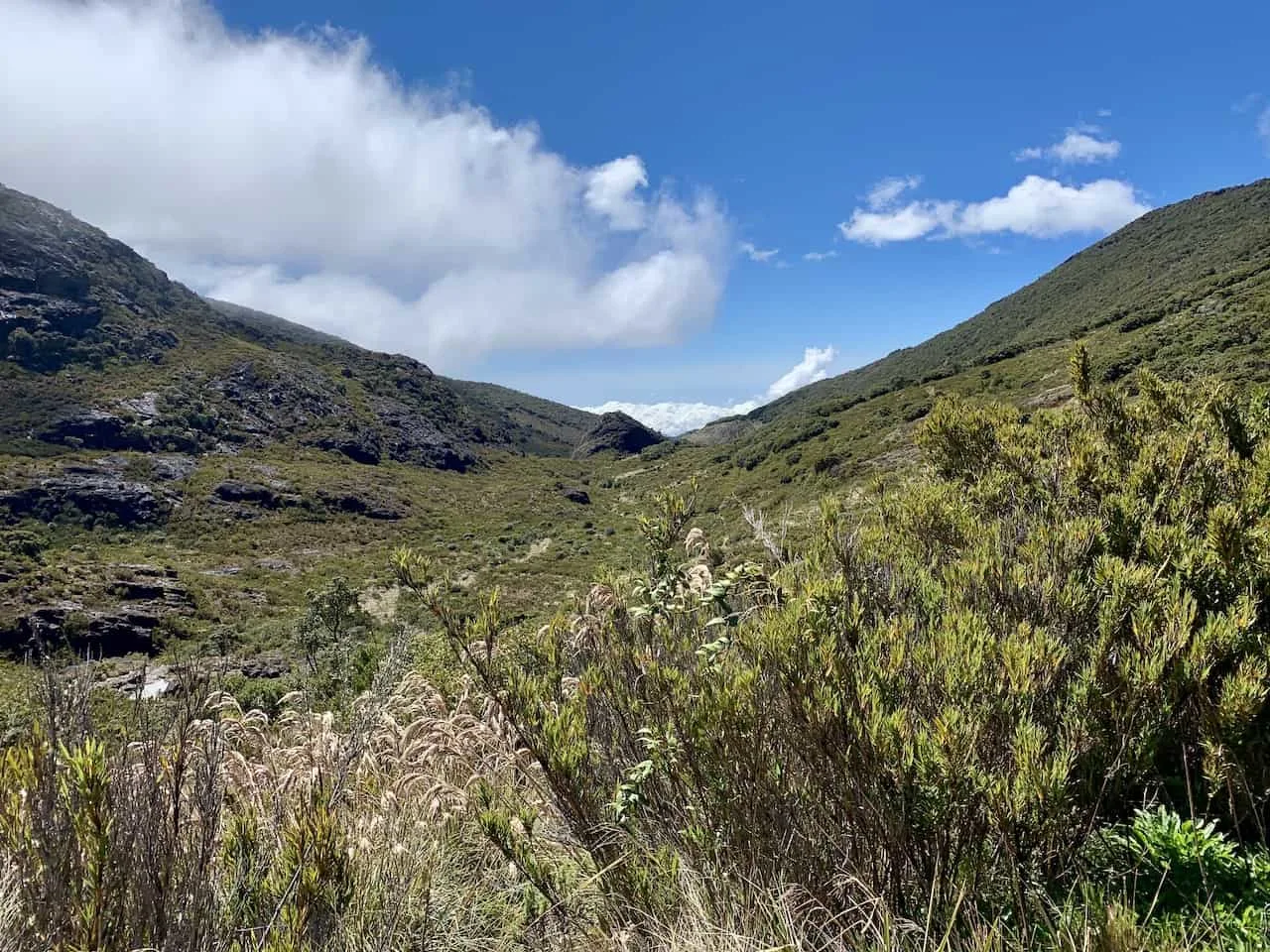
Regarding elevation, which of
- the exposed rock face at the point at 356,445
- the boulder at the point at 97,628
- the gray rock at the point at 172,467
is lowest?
the boulder at the point at 97,628

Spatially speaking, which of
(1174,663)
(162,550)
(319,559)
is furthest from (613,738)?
(162,550)

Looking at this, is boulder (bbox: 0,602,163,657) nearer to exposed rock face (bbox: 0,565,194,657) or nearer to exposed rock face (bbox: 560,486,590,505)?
exposed rock face (bbox: 0,565,194,657)

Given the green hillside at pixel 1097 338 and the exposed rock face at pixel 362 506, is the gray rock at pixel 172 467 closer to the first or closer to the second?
the exposed rock face at pixel 362 506

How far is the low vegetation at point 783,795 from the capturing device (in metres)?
1.94

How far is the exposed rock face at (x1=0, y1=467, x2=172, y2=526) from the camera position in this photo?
61.5 meters

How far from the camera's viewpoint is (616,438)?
564ft

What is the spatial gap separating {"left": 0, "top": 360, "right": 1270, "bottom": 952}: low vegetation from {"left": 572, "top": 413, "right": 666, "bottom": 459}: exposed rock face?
162 metres

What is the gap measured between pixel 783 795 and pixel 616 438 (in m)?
170

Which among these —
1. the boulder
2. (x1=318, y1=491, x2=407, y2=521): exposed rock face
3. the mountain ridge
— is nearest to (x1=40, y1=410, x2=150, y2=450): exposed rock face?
the mountain ridge

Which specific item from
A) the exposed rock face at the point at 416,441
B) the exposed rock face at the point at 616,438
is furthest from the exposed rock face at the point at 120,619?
the exposed rock face at the point at 616,438

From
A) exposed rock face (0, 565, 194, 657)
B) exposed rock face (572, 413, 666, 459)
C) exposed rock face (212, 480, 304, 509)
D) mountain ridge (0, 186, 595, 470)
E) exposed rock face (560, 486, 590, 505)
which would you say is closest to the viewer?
exposed rock face (0, 565, 194, 657)

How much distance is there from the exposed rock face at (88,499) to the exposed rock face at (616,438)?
108593mm

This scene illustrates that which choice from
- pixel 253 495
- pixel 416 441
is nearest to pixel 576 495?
pixel 416 441

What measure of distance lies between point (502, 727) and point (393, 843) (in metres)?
1.08
